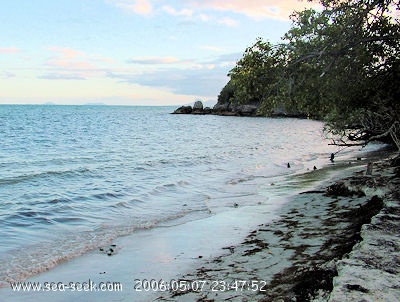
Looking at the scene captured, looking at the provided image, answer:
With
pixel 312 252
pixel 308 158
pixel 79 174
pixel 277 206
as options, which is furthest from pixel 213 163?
pixel 312 252

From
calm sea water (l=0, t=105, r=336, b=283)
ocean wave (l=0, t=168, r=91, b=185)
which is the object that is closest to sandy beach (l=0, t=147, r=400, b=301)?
calm sea water (l=0, t=105, r=336, b=283)

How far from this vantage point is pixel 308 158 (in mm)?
31031

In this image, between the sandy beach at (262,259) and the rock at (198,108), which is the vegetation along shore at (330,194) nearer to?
the sandy beach at (262,259)

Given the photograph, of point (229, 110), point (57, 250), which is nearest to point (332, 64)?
point (57, 250)

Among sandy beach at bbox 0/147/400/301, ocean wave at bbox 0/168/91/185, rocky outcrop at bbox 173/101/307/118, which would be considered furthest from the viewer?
rocky outcrop at bbox 173/101/307/118

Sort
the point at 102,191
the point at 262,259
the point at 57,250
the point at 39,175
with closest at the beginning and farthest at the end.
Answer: the point at 262,259, the point at 57,250, the point at 102,191, the point at 39,175

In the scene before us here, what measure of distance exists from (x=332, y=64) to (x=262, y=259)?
6.84 meters

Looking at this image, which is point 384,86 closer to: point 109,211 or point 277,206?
point 277,206

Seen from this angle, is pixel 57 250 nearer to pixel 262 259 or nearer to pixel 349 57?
pixel 262 259

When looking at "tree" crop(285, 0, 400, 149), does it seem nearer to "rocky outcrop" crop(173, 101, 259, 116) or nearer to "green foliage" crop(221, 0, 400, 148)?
"green foliage" crop(221, 0, 400, 148)

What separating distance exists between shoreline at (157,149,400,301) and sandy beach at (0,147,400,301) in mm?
17

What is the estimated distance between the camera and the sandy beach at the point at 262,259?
5.59 meters

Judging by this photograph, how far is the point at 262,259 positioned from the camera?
26.2 ft

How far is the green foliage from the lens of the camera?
1136cm
